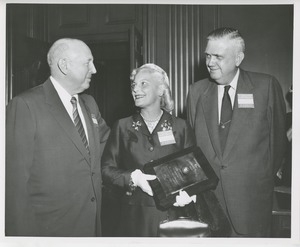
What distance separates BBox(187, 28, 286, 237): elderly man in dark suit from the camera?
6.05 feet

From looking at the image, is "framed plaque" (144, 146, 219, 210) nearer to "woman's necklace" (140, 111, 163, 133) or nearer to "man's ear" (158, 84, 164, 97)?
"woman's necklace" (140, 111, 163, 133)

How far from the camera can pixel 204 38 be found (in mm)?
1920

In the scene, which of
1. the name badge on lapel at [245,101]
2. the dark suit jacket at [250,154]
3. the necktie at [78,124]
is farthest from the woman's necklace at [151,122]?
the name badge on lapel at [245,101]

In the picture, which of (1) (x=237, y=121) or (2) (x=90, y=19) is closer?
(1) (x=237, y=121)

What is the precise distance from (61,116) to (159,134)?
1.85ft

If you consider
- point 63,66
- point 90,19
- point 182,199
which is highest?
point 90,19

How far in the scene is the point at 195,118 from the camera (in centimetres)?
189

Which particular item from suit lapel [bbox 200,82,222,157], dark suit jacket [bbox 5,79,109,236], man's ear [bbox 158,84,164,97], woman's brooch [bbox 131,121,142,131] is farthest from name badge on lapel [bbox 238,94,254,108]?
dark suit jacket [bbox 5,79,109,236]

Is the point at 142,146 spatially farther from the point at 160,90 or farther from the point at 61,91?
the point at 61,91

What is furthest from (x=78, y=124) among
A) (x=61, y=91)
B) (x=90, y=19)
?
(x=90, y=19)

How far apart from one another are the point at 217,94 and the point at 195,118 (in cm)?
19

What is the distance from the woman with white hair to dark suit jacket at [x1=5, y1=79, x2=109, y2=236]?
0.44 ft
